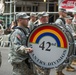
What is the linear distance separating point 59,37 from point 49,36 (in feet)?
0.54

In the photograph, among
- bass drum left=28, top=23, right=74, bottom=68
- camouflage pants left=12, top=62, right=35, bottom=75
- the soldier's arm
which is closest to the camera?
bass drum left=28, top=23, right=74, bottom=68

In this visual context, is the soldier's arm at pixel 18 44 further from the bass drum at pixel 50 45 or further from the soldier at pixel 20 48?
the bass drum at pixel 50 45

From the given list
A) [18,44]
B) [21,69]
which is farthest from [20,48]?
[21,69]

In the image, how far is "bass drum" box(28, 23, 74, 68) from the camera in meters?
4.98

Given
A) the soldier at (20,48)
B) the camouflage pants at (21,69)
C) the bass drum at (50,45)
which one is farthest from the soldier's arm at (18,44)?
the camouflage pants at (21,69)

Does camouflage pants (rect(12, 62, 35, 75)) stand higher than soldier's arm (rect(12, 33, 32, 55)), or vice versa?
soldier's arm (rect(12, 33, 32, 55))

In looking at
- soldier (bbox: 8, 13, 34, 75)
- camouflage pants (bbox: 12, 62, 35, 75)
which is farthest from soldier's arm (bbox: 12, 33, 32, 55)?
camouflage pants (bbox: 12, 62, 35, 75)

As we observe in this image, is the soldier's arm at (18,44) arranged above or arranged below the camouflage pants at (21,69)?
above

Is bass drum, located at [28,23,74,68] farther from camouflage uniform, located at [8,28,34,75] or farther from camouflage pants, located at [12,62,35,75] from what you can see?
camouflage pants, located at [12,62,35,75]

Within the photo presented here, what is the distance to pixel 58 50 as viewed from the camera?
5008mm

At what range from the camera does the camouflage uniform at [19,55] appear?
207 inches

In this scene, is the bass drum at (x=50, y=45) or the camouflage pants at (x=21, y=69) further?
the camouflage pants at (x=21, y=69)

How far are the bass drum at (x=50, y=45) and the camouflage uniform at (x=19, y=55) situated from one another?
0.43 ft

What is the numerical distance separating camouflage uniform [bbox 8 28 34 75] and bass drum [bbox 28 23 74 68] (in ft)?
0.43
